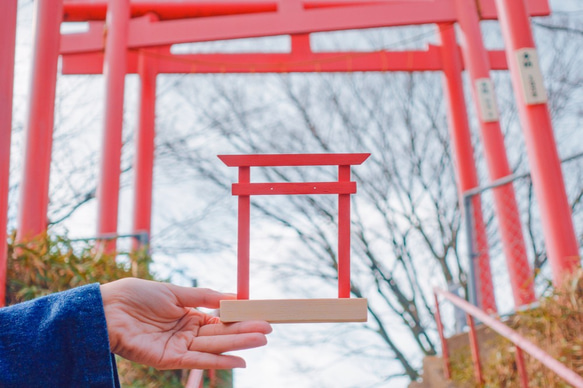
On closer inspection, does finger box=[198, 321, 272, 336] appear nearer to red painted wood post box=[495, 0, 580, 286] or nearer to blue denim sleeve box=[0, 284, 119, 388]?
blue denim sleeve box=[0, 284, 119, 388]

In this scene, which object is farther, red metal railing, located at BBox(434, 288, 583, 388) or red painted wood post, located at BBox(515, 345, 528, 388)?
red painted wood post, located at BBox(515, 345, 528, 388)

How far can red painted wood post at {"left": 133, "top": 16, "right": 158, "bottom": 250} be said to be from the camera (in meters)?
6.39

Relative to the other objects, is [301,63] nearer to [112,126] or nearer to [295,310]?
[112,126]

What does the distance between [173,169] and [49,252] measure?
598 centimetres

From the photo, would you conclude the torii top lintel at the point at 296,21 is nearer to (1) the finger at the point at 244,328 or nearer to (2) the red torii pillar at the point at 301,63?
(2) the red torii pillar at the point at 301,63

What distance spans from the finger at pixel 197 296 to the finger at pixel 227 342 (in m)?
0.09

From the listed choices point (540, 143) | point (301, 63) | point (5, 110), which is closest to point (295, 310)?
point (5, 110)

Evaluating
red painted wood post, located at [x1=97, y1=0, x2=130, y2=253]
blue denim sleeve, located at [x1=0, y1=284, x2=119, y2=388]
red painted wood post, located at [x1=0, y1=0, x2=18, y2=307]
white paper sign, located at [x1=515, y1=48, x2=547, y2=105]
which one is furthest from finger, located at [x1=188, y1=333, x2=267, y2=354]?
red painted wood post, located at [x1=97, y1=0, x2=130, y2=253]

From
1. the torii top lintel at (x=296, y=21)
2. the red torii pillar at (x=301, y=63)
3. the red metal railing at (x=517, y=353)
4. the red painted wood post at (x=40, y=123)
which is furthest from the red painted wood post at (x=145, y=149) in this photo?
the red metal railing at (x=517, y=353)

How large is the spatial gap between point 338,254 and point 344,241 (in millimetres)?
37

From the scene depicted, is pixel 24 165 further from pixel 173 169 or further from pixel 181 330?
pixel 173 169

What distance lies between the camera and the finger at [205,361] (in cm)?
125

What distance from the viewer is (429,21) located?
5562 millimetres

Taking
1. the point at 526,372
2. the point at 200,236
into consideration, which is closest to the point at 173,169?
the point at 200,236
